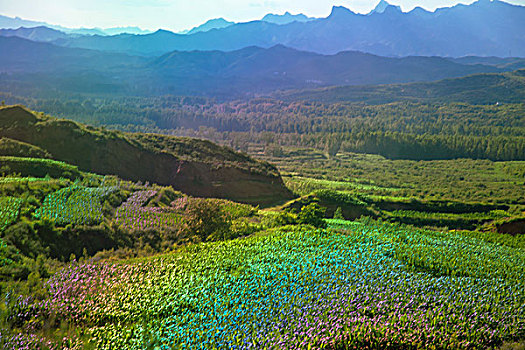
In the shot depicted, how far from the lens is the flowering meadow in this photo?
31.3ft

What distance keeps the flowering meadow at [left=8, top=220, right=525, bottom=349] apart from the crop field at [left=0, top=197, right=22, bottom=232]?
3.42 meters

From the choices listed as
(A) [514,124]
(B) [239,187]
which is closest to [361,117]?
(A) [514,124]

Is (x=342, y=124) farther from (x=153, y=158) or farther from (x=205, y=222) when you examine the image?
(x=205, y=222)

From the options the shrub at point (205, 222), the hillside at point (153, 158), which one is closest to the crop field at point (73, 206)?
the shrub at point (205, 222)

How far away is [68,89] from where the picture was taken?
183m

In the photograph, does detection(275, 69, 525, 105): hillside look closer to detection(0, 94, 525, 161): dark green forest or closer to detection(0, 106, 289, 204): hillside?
detection(0, 94, 525, 161): dark green forest

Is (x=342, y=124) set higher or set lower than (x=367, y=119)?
lower

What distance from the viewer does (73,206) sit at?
670 inches

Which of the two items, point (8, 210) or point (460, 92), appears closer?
point (8, 210)

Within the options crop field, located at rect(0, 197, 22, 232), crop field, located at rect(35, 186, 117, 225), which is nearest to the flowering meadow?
crop field, located at rect(0, 197, 22, 232)

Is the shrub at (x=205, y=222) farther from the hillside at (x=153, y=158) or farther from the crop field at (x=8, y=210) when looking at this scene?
the hillside at (x=153, y=158)

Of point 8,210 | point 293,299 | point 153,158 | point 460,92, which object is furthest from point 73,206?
point 460,92

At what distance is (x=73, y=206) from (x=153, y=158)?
17338 mm

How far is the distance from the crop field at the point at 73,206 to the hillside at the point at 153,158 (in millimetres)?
10776
